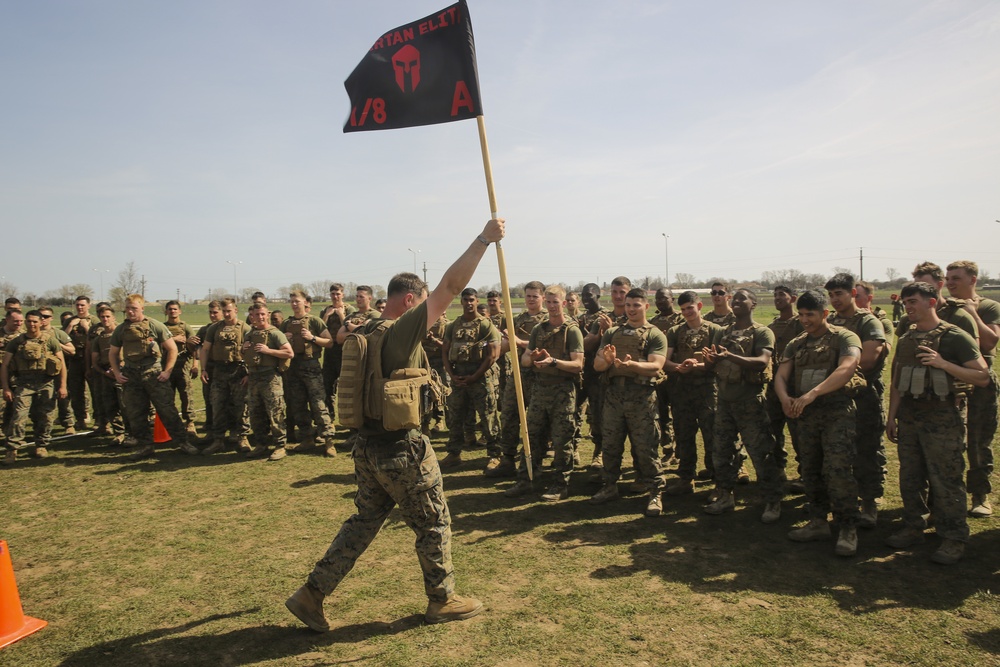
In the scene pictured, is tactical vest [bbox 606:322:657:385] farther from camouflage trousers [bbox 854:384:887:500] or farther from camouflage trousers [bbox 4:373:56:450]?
camouflage trousers [bbox 4:373:56:450]

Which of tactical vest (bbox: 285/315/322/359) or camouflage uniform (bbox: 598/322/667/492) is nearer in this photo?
camouflage uniform (bbox: 598/322/667/492)

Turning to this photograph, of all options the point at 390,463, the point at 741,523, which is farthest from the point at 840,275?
the point at 390,463

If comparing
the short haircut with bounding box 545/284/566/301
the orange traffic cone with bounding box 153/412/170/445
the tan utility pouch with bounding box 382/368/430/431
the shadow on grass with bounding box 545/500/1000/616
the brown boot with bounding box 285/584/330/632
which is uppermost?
the short haircut with bounding box 545/284/566/301

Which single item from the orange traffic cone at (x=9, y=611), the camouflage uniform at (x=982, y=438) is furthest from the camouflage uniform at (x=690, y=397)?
the orange traffic cone at (x=9, y=611)

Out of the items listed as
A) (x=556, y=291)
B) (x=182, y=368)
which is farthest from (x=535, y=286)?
(x=182, y=368)

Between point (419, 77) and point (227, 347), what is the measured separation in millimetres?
6343

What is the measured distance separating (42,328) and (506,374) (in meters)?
7.97

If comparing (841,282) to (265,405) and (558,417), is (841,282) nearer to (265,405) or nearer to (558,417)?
(558,417)

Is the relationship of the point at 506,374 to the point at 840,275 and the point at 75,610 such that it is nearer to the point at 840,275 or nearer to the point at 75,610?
the point at 840,275

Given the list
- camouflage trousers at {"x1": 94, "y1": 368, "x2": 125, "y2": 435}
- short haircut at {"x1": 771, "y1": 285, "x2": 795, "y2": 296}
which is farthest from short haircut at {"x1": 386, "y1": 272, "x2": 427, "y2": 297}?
camouflage trousers at {"x1": 94, "y1": 368, "x2": 125, "y2": 435}

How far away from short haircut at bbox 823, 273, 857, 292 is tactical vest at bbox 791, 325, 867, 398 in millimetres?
388

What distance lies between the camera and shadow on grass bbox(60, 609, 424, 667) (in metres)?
3.92

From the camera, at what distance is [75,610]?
4.62 m

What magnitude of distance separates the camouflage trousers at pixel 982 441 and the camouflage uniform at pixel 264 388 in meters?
8.89
